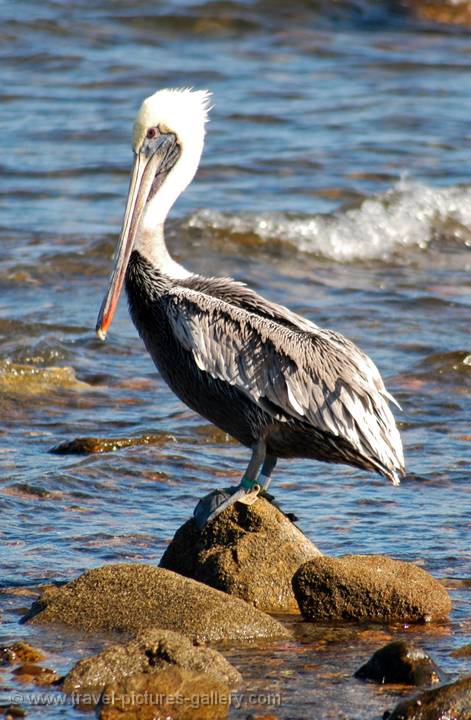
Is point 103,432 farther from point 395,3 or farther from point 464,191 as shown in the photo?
point 395,3

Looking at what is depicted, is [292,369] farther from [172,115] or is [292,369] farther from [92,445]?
[92,445]

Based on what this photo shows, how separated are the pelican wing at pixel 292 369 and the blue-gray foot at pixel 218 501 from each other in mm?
413

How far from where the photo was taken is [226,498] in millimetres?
5824

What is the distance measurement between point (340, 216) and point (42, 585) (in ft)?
26.9

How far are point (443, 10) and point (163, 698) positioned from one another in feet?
59.1

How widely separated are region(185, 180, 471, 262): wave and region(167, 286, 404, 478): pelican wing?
255 inches

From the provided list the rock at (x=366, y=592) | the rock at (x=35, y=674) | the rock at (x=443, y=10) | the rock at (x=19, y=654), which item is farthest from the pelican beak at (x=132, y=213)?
the rock at (x=443, y=10)

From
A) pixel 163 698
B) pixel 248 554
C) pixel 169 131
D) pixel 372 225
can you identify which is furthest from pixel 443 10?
pixel 163 698

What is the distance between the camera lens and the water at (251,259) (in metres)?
6.31

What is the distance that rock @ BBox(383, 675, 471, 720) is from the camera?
14.0 feet

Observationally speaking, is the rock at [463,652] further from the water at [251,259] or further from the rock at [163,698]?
the rock at [163,698]

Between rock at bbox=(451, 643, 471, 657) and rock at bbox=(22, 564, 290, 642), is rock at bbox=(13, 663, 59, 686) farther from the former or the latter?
rock at bbox=(451, 643, 471, 657)

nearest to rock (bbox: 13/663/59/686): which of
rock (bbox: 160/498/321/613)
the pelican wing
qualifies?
rock (bbox: 160/498/321/613)

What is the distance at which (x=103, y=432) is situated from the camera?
8.10m
